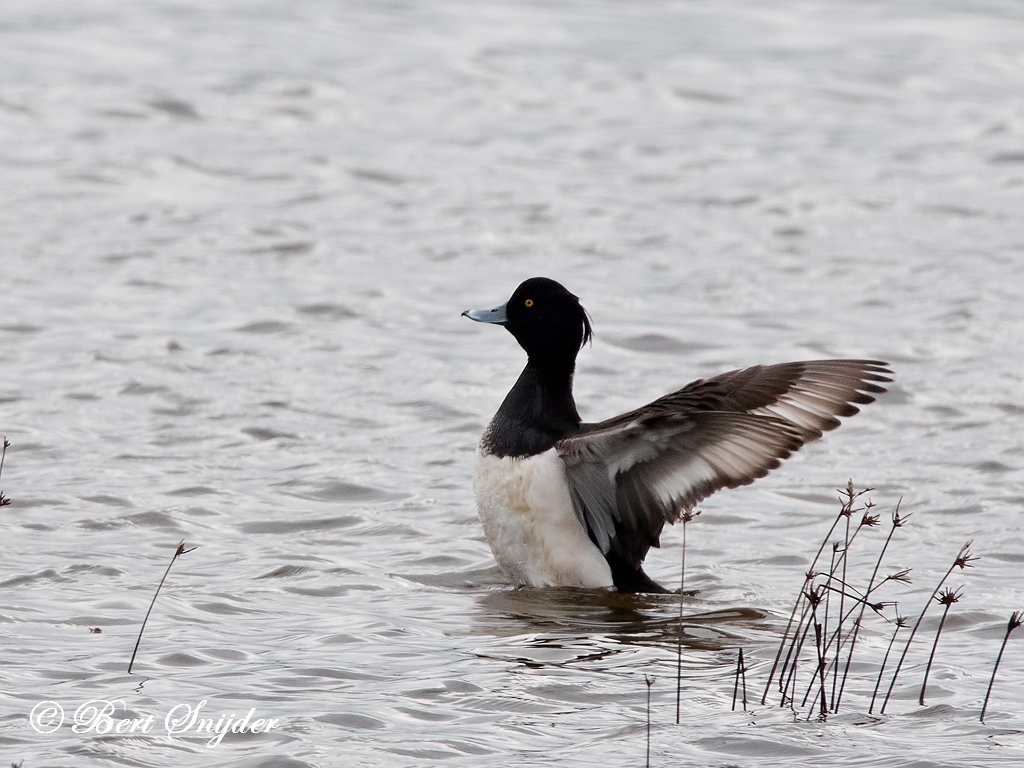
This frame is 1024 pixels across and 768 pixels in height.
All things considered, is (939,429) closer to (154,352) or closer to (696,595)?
(696,595)

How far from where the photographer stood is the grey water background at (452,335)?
517 cm

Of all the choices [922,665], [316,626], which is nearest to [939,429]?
[922,665]

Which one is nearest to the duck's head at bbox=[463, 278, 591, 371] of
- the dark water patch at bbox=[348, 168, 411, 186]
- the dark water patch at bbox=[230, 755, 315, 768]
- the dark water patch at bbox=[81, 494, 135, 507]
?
the dark water patch at bbox=[81, 494, 135, 507]

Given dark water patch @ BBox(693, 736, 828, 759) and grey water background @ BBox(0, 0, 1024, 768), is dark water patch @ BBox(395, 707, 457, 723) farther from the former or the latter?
dark water patch @ BBox(693, 736, 828, 759)

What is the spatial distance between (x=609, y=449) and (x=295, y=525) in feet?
5.87

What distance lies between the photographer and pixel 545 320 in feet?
22.8

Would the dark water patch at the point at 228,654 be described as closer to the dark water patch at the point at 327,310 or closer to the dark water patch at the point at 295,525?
the dark water patch at the point at 295,525

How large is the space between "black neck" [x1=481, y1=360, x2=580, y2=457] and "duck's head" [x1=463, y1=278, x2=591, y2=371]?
6 centimetres

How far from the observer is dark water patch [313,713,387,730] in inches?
189

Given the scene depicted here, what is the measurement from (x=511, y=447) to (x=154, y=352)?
4.29m

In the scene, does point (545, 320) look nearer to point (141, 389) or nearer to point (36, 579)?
point (36, 579)

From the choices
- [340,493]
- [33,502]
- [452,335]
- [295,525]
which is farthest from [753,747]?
[452,335]

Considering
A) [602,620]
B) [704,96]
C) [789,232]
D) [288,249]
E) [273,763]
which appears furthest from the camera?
[704,96]

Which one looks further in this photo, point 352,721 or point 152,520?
point 152,520
